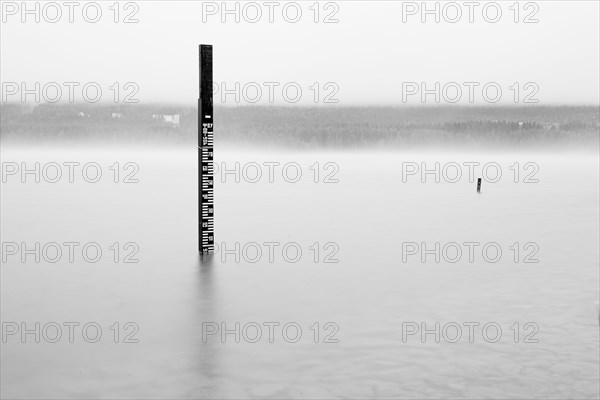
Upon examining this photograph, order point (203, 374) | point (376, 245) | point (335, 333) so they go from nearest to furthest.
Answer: point (203, 374) < point (335, 333) < point (376, 245)

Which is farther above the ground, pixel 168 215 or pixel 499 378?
pixel 168 215

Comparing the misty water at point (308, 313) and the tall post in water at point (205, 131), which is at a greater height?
the tall post in water at point (205, 131)

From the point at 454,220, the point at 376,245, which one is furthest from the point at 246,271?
the point at 454,220

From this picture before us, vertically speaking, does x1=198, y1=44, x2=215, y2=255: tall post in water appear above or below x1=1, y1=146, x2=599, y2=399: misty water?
above

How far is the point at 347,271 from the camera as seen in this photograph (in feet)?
66.2

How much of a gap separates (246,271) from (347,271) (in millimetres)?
2425

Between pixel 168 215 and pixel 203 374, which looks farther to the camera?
pixel 168 215

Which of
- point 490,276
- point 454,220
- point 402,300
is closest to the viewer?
point 402,300

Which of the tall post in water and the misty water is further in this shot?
the tall post in water

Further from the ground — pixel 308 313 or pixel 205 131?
pixel 205 131

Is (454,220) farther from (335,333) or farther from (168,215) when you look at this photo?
(335,333)

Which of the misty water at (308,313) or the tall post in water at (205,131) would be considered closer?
the misty water at (308,313)

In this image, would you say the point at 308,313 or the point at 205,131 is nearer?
the point at 308,313

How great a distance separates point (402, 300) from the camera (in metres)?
16.2
